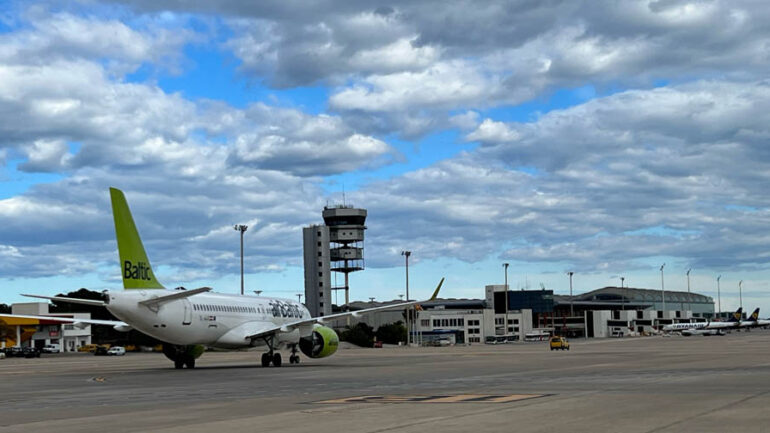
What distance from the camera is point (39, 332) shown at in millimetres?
115438

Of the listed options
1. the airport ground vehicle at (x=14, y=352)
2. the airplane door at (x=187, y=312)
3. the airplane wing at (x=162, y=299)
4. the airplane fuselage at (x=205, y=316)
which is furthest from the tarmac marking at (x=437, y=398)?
the airport ground vehicle at (x=14, y=352)

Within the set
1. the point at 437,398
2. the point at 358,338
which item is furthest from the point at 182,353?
the point at 358,338

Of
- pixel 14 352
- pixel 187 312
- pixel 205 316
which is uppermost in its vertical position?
pixel 187 312

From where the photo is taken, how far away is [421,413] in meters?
19.5

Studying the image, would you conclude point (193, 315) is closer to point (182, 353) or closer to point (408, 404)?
point (182, 353)

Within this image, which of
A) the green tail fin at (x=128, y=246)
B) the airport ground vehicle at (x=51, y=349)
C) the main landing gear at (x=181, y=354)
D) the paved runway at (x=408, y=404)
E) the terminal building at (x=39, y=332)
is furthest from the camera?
the airport ground vehicle at (x=51, y=349)

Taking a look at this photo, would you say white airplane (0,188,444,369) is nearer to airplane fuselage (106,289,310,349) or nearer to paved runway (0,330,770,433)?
airplane fuselage (106,289,310,349)

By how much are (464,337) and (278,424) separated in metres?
160

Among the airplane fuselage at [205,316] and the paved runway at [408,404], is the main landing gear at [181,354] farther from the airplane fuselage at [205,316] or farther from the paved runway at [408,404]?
the paved runway at [408,404]

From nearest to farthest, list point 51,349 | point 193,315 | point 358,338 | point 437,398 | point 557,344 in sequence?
point 437,398, point 193,315, point 557,344, point 51,349, point 358,338

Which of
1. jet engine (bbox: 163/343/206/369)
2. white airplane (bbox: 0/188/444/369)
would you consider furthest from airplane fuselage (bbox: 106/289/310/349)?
jet engine (bbox: 163/343/206/369)

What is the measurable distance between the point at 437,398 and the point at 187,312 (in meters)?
23.7

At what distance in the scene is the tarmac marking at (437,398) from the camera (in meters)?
22.9

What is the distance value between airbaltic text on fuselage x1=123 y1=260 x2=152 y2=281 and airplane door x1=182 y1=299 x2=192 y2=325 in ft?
7.15
